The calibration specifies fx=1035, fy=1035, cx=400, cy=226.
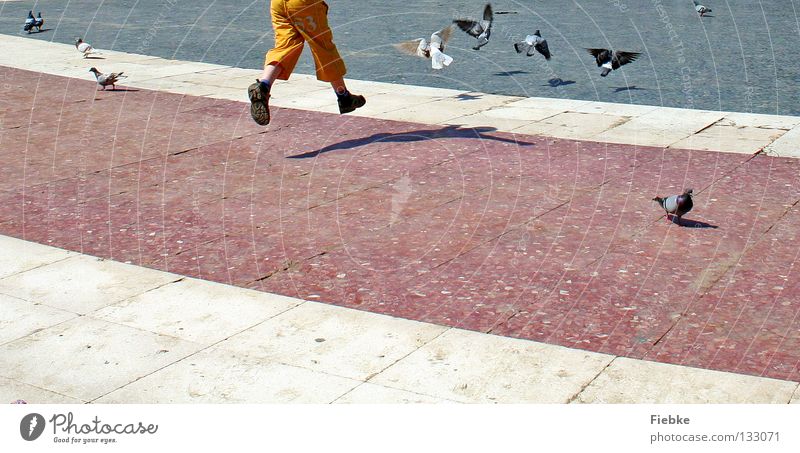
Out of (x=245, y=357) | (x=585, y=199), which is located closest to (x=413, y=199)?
(x=585, y=199)

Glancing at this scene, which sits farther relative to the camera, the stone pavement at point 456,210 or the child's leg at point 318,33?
the child's leg at point 318,33

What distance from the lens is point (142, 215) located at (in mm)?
8242

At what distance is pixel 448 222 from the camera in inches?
312

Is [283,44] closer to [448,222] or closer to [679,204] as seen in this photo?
[448,222]

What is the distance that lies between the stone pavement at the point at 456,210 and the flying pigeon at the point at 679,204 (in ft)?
0.51

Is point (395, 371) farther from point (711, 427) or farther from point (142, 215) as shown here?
point (142, 215)

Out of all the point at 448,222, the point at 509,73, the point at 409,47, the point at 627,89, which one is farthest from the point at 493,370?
the point at 409,47

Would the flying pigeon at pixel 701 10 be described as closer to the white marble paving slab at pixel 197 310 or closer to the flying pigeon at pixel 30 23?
the flying pigeon at pixel 30 23

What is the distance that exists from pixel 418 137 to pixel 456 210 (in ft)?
8.27

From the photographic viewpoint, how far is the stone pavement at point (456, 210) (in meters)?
6.15

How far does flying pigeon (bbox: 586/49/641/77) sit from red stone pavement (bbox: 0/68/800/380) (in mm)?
2636

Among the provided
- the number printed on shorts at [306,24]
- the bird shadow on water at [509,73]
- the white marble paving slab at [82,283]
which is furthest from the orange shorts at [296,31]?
the bird shadow on water at [509,73]

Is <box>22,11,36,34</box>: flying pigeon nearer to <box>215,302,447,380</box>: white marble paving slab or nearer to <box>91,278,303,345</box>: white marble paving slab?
<box>91,278,303,345</box>: white marble paving slab

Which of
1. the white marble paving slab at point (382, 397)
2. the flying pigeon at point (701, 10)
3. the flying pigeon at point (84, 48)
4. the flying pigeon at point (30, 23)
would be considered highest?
the white marble paving slab at point (382, 397)
